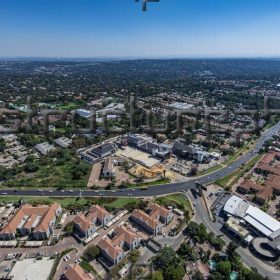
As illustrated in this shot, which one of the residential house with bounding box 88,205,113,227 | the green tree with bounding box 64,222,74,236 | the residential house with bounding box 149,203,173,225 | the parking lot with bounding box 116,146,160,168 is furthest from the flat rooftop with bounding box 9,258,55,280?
the parking lot with bounding box 116,146,160,168

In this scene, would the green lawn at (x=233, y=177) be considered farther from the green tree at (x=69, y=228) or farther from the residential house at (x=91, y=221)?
the green tree at (x=69, y=228)

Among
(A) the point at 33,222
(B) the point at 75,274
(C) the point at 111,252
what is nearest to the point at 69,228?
(A) the point at 33,222

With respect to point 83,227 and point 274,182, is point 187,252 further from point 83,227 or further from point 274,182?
point 274,182

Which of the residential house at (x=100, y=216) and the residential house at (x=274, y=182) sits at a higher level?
the residential house at (x=100, y=216)

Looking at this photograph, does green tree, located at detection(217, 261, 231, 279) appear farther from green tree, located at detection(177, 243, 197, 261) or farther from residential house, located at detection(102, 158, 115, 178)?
residential house, located at detection(102, 158, 115, 178)

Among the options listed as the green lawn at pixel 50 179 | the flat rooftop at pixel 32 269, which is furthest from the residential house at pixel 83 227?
the green lawn at pixel 50 179

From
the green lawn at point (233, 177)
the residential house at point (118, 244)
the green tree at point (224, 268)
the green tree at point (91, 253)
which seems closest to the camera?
the green tree at point (224, 268)

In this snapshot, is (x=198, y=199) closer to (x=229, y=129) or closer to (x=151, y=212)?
(x=151, y=212)

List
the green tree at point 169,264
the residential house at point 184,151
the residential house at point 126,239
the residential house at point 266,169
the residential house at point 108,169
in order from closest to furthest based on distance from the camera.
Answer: the green tree at point 169,264, the residential house at point 126,239, the residential house at point 108,169, the residential house at point 266,169, the residential house at point 184,151

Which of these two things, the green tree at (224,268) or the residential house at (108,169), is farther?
the residential house at (108,169)
